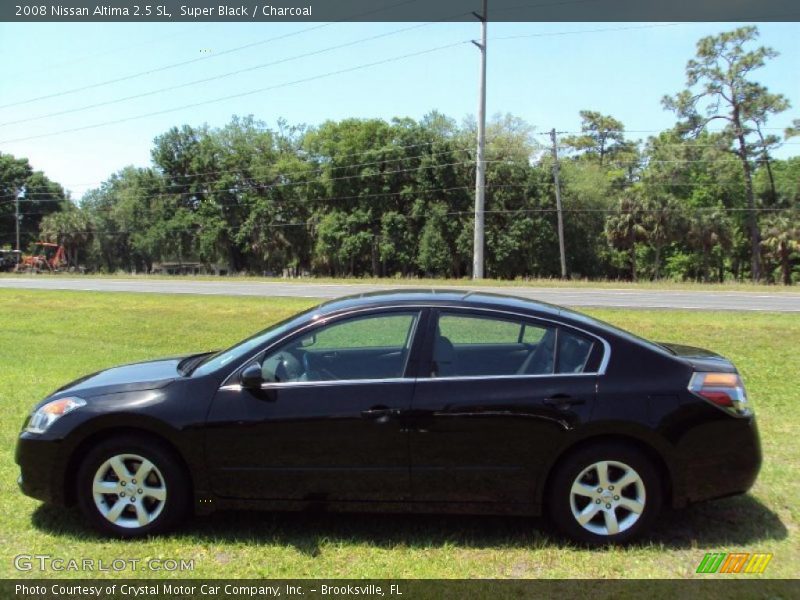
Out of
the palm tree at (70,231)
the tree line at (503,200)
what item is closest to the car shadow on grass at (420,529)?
the tree line at (503,200)

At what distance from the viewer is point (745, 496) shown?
474 centimetres

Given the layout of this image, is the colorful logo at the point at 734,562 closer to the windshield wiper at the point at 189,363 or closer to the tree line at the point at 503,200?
the windshield wiper at the point at 189,363

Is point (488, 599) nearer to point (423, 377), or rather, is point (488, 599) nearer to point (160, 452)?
point (423, 377)

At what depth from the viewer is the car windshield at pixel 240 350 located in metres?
4.20

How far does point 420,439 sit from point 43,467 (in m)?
2.37

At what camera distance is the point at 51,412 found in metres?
4.09

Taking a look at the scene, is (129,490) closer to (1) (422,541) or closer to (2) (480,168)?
(1) (422,541)

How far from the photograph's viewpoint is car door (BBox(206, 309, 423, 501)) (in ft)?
12.7

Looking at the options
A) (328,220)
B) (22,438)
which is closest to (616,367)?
(22,438)

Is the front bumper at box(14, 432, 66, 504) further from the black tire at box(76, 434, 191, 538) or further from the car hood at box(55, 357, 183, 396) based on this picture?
the car hood at box(55, 357, 183, 396)

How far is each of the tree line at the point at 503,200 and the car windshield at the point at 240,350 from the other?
51.3 meters
